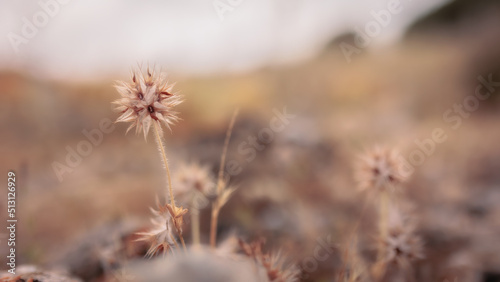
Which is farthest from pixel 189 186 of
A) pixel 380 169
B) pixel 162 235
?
pixel 380 169

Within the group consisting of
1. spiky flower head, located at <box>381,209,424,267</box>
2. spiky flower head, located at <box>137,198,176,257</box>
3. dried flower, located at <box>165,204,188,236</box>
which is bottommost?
spiky flower head, located at <box>381,209,424,267</box>

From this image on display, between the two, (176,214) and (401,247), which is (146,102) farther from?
(401,247)

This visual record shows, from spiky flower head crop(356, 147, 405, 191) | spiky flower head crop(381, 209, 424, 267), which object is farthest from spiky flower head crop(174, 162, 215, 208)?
spiky flower head crop(381, 209, 424, 267)

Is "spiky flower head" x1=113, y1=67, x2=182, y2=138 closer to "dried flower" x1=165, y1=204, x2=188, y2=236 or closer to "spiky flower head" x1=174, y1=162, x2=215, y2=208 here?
"dried flower" x1=165, y1=204, x2=188, y2=236

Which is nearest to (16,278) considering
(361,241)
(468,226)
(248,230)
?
(248,230)

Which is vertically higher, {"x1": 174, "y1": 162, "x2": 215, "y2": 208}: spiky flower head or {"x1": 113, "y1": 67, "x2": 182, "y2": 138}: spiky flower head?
{"x1": 113, "y1": 67, "x2": 182, "y2": 138}: spiky flower head

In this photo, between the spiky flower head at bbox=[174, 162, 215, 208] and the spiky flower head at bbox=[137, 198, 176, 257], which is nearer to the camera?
the spiky flower head at bbox=[137, 198, 176, 257]
